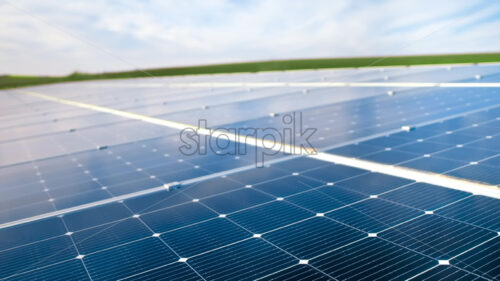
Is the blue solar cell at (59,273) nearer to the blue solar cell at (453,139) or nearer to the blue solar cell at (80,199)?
the blue solar cell at (80,199)

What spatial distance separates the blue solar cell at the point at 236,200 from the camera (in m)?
9.89

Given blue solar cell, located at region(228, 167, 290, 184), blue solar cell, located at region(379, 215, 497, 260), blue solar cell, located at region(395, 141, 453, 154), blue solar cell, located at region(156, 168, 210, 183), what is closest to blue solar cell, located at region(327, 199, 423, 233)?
blue solar cell, located at region(379, 215, 497, 260)

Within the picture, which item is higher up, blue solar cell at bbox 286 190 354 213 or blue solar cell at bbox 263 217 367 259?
blue solar cell at bbox 286 190 354 213

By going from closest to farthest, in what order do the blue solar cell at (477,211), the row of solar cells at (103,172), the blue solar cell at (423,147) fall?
the blue solar cell at (477,211) → the row of solar cells at (103,172) → the blue solar cell at (423,147)

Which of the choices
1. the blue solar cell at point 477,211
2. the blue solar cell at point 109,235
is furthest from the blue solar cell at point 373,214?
the blue solar cell at point 109,235

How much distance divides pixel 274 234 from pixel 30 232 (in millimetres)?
5342

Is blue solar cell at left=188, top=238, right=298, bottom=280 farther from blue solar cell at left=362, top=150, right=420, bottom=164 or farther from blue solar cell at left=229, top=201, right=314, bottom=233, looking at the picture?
blue solar cell at left=362, top=150, right=420, bottom=164

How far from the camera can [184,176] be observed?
41.9 ft

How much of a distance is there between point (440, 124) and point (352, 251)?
10.3m

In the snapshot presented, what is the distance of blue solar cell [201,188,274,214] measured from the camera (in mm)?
9891

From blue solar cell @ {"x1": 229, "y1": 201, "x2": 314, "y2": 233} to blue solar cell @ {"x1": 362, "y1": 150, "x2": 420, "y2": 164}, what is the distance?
13.0ft

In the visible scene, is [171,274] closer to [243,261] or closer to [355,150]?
[243,261]

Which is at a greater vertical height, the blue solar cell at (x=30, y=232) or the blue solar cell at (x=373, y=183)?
the blue solar cell at (x=373, y=183)

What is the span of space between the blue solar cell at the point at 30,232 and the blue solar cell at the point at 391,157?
8148 millimetres
